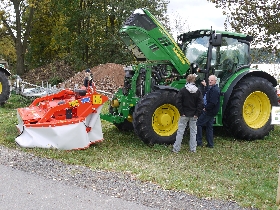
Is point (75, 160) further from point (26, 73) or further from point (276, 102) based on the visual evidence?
point (26, 73)

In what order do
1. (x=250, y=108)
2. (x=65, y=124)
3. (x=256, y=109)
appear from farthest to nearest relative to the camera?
(x=256, y=109) < (x=250, y=108) < (x=65, y=124)

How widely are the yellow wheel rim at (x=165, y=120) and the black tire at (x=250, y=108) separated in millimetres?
1326

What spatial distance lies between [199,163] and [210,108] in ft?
5.20

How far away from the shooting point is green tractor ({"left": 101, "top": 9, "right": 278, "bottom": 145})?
8.12 meters

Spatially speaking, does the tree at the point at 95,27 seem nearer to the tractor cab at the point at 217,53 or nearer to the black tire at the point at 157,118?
the tractor cab at the point at 217,53

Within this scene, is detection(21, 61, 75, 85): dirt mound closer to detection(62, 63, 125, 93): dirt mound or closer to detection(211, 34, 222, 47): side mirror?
detection(62, 63, 125, 93): dirt mound

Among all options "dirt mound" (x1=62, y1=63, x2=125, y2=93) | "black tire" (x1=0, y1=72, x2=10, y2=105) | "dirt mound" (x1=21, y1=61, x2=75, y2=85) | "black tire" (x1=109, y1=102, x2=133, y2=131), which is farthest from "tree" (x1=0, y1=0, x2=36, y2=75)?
"black tire" (x1=109, y1=102, x2=133, y2=131)

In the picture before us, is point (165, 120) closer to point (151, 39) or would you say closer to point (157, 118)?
point (157, 118)

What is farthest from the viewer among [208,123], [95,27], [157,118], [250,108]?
[95,27]

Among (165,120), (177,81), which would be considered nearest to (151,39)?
(177,81)

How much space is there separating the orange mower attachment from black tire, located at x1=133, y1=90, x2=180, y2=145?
2.84 ft

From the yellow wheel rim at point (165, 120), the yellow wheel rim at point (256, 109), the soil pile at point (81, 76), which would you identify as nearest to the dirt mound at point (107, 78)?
the soil pile at point (81, 76)

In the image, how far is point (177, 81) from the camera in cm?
884

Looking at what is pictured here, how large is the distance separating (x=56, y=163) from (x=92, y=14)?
52.4ft
